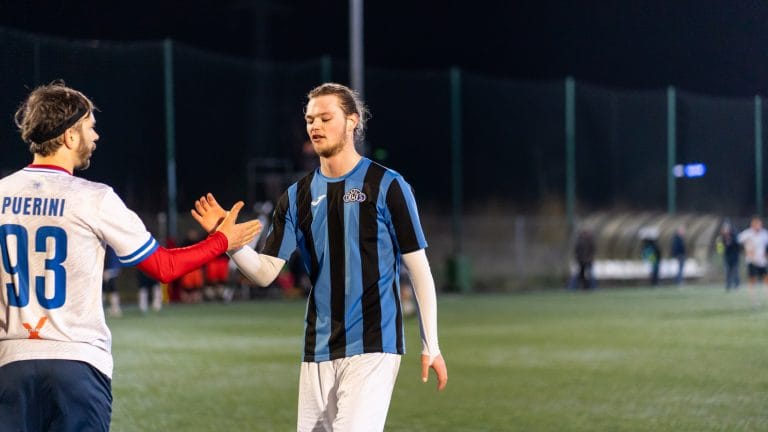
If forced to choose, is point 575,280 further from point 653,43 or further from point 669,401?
point 669,401

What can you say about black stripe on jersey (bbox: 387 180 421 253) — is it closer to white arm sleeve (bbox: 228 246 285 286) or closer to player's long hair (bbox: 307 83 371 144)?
player's long hair (bbox: 307 83 371 144)

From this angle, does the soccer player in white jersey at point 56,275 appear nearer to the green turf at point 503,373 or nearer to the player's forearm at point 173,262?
the player's forearm at point 173,262

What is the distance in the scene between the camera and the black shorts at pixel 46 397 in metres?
4.05

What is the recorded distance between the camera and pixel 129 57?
2830 centimetres

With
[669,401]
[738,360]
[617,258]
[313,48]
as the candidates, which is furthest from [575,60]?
[669,401]

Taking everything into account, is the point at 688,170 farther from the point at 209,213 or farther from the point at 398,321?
the point at 209,213

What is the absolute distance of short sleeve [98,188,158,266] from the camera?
420 cm

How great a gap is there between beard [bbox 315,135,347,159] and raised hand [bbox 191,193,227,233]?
0.51 meters

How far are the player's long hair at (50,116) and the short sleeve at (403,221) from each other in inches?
55.3

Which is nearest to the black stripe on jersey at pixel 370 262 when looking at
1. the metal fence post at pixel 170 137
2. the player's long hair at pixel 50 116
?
the player's long hair at pixel 50 116

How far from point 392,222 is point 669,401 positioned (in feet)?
19.4

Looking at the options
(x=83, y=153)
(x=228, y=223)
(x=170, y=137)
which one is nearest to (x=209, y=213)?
(x=228, y=223)

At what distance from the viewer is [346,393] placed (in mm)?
4875

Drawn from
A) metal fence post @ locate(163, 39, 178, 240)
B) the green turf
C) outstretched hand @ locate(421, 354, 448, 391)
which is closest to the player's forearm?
outstretched hand @ locate(421, 354, 448, 391)
